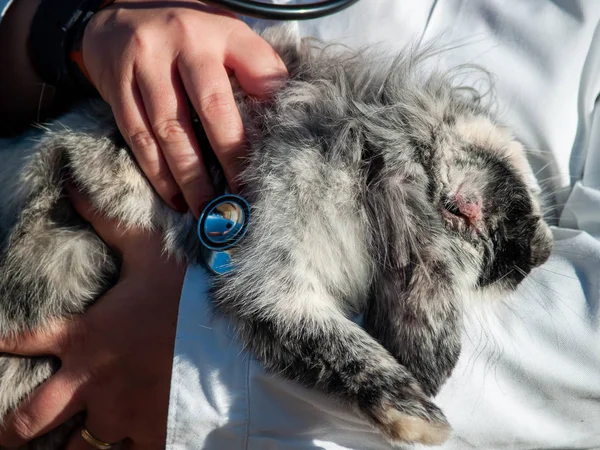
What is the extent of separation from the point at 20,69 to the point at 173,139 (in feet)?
2.38

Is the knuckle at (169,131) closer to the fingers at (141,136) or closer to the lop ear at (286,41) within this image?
the fingers at (141,136)

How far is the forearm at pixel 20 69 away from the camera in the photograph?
189 centimetres

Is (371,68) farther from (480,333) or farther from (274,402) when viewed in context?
(274,402)

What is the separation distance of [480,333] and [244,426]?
→ 70cm

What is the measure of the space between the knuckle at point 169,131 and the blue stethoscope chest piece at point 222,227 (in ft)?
0.65

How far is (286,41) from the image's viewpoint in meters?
1.89

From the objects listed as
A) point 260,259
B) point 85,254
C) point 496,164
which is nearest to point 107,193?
point 85,254

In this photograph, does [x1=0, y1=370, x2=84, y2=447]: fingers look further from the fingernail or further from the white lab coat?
the fingernail

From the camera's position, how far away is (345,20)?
6.34 ft

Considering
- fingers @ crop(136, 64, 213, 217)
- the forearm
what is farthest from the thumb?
the forearm

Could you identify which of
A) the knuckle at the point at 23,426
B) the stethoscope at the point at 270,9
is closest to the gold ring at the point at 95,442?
the knuckle at the point at 23,426

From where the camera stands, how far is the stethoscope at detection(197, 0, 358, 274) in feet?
5.00

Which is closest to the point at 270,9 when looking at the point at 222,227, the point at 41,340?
the point at 222,227

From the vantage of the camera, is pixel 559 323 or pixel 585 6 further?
pixel 585 6
